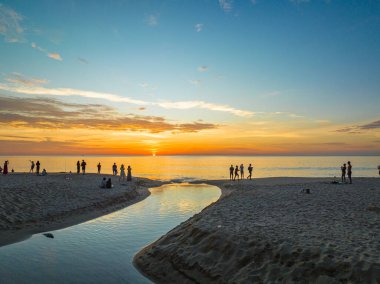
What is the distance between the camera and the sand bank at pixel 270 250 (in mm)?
8930

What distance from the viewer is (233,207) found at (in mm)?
19906

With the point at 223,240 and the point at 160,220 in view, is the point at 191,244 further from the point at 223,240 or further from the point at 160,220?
the point at 160,220

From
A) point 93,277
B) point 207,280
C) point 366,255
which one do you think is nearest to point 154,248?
point 93,277

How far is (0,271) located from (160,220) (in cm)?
1180

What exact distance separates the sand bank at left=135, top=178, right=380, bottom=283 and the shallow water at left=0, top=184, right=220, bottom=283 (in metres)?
1.22

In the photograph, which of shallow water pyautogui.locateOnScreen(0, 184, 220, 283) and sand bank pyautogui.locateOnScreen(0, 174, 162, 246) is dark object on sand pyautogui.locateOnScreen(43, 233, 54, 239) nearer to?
shallow water pyautogui.locateOnScreen(0, 184, 220, 283)

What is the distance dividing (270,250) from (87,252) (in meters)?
9.43

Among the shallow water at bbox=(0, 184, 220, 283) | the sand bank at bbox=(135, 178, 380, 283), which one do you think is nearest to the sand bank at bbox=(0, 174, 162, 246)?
the shallow water at bbox=(0, 184, 220, 283)

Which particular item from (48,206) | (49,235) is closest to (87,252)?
(49,235)

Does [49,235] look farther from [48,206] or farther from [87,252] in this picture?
[48,206]

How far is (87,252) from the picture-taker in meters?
14.5

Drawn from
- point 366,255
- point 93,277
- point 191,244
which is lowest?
point 93,277

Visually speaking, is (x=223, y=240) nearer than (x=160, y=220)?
Yes

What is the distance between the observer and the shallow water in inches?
454
